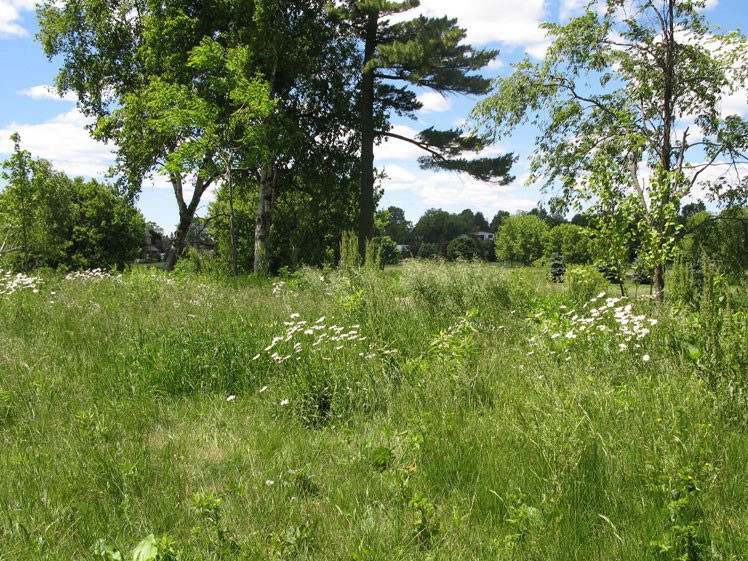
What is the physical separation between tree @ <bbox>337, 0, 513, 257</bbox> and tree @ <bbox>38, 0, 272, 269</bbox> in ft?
13.3

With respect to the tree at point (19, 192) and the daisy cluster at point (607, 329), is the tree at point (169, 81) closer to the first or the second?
the tree at point (19, 192)

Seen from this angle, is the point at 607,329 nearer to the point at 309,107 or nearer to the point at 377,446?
the point at 377,446

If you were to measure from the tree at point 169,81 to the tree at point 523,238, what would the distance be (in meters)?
49.7

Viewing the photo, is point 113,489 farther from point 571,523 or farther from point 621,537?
point 621,537

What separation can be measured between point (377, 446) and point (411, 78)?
625 inches

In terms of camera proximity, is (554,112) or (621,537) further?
(554,112)

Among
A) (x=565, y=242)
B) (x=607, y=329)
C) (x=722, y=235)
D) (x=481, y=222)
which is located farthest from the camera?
(x=481, y=222)

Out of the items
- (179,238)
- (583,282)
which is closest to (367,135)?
(179,238)

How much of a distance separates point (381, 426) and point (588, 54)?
12.1 metres

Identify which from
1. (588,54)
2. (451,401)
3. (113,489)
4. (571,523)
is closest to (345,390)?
(451,401)

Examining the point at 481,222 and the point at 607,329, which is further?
the point at 481,222

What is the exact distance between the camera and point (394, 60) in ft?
52.6

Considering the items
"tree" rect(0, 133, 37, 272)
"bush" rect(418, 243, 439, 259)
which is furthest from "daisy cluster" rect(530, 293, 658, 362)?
"tree" rect(0, 133, 37, 272)

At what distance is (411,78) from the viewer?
55.6ft
